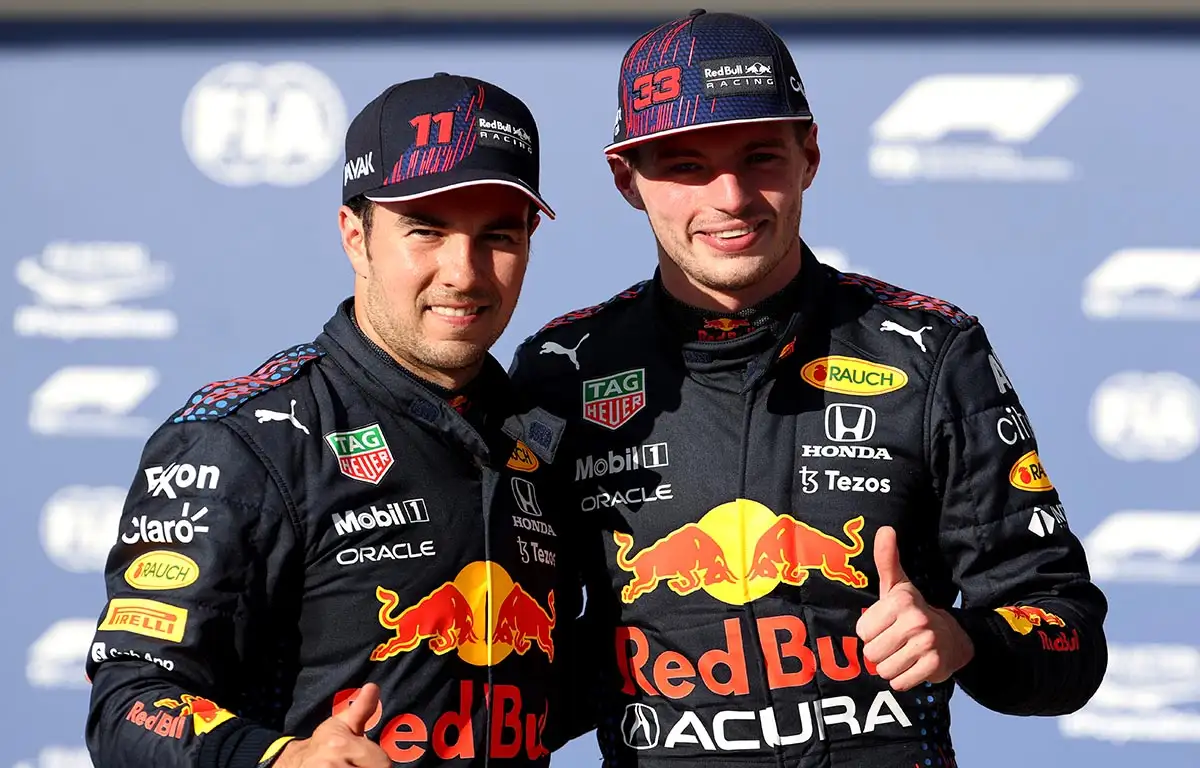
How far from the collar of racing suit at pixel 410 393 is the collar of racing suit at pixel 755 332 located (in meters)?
0.30

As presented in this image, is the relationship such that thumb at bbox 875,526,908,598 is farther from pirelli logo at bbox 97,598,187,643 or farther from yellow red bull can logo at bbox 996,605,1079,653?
pirelli logo at bbox 97,598,187,643

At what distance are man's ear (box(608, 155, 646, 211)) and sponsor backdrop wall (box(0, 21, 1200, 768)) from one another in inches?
52.8

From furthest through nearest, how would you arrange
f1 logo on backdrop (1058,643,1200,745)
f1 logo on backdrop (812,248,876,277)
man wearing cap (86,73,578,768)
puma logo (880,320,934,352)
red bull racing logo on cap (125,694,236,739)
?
f1 logo on backdrop (812,248,876,277) < f1 logo on backdrop (1058,643,1200,745) < puma logo (880,320,934,352) < man wearing cap (86,73,578,768) < red bull racing logo on cap (125,694,236,739)

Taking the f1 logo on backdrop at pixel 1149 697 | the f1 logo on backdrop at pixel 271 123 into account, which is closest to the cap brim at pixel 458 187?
the f1 logo on backdrop at pixel 271 123

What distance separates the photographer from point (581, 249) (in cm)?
364

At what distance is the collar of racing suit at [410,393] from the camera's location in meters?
1.96

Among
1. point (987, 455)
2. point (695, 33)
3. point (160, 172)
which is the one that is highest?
point (160, 172)

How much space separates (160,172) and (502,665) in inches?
87.1

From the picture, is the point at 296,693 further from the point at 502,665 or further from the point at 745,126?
A: the point at 745,126

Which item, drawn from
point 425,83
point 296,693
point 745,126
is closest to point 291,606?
point 296,693

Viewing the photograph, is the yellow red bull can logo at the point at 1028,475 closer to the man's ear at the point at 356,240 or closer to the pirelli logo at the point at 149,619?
the man's ear at the point at 356,240

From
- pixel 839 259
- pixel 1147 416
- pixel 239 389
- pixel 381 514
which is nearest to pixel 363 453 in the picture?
pixel 381 514

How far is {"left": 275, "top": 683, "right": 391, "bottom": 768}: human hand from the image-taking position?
1536 millimetres

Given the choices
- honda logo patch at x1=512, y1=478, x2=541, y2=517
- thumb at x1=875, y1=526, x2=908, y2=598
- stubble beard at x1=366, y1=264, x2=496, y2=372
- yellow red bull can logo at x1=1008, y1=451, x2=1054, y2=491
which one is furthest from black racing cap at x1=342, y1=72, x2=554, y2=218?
yellow red bull can logo at x1=1008, y1=451, x2=1054, y2=491
